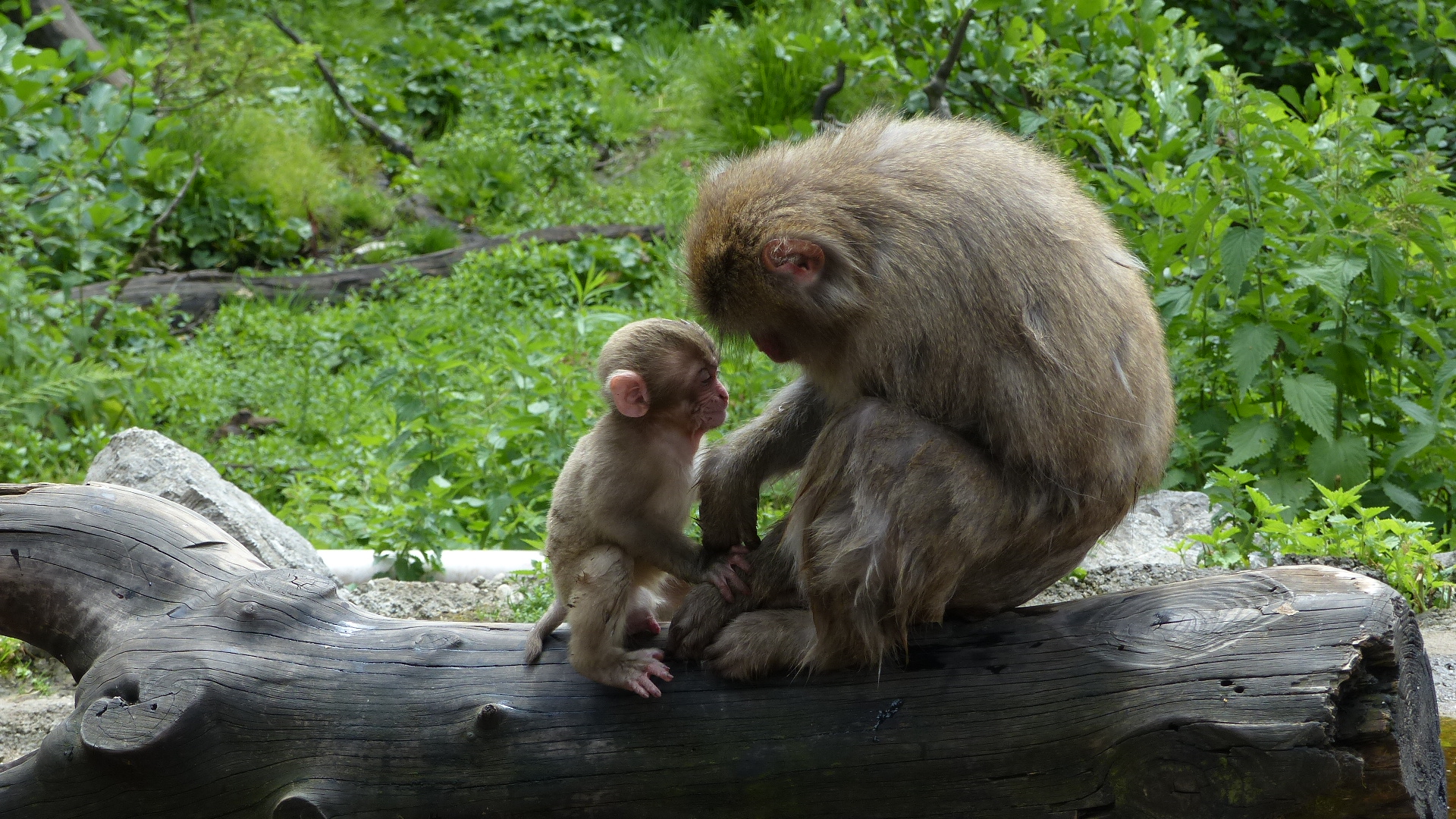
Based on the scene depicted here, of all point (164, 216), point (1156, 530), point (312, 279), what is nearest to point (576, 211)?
point (312, 279)

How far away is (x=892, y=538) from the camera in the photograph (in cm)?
270

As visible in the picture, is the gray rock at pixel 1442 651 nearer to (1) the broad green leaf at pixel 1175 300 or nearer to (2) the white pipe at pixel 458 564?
(1) the broad green leaf at pixel 1175 300

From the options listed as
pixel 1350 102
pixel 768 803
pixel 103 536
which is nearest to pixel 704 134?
pixel 1350 102

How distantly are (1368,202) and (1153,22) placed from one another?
2.13 metres

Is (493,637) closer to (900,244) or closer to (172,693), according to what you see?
(172,693)

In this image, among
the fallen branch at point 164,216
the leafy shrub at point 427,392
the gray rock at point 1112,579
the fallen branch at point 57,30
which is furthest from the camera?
the fallen branch at point 57,30

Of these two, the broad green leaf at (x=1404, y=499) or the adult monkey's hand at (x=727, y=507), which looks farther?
the broad green leaf at (x=1404, y=499)

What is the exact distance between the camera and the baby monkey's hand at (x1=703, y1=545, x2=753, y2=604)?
3.06 m

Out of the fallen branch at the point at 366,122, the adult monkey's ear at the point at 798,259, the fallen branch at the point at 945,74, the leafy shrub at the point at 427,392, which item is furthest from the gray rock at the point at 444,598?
the fallen branch at the point at 366,122

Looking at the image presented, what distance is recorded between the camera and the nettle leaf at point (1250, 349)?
4.74m

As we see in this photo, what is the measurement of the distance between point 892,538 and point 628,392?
0.85 m

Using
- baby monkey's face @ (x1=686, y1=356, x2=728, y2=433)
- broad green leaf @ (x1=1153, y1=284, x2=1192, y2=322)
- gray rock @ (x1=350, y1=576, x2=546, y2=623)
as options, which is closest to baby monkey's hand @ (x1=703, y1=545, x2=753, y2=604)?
baby monkey's face @ (x1=686, y1=356, x2=728, y2=433)

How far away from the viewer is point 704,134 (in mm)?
10547

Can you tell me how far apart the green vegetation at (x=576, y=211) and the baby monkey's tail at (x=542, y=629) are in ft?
3.49
